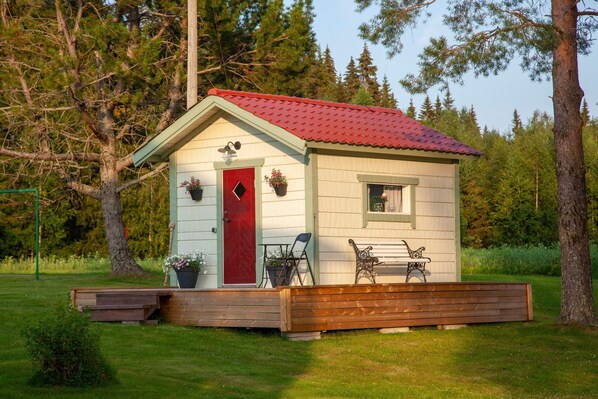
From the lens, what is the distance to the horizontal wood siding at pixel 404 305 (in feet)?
44.7

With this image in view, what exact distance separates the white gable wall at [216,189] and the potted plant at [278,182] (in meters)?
0.08

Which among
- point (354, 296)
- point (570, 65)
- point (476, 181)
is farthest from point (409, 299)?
point (476, 181)

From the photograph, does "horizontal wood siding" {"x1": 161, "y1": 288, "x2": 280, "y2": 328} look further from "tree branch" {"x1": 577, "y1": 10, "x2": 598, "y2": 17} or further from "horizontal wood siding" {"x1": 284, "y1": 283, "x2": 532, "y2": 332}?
"tree branch" {"x1": 577, "y1": 10, "x2": 598, "y2": 17}

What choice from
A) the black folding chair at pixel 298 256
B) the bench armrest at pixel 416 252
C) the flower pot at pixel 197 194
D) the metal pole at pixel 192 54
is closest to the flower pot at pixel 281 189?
the black folding chair at pixel 298 256

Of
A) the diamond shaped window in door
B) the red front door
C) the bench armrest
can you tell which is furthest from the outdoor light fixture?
the bench armrest

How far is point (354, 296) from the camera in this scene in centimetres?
1416

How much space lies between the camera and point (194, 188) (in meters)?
16.5

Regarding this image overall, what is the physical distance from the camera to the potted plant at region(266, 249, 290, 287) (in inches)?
587

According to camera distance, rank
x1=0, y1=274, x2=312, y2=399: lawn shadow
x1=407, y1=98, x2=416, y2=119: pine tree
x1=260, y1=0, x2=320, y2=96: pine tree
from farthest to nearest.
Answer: x1=407, y1=98, x2=416, y2=119: pine tree → x1=260, y1=0, x2=320, y2=96: pine tree → x1=0, y1=274, x2=312, y2=399: lawn shadow

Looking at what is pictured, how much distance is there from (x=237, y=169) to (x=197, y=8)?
6.80 m

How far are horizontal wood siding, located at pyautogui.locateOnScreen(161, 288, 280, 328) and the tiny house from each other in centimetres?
157

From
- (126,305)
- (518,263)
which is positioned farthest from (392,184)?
(518,263)

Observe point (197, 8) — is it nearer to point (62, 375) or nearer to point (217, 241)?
point (217, 241)

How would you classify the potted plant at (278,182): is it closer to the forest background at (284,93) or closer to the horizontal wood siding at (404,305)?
the horizontal wood siding at (404,305)
